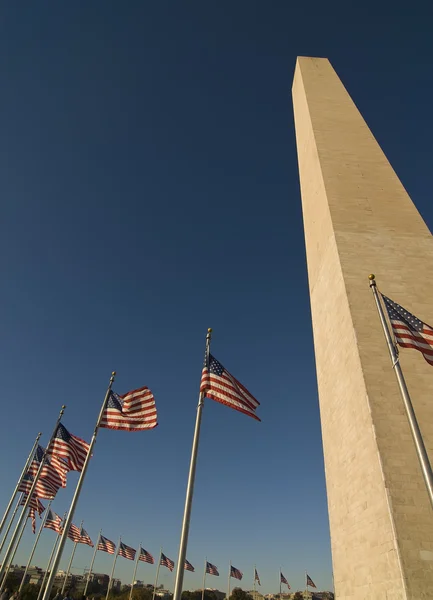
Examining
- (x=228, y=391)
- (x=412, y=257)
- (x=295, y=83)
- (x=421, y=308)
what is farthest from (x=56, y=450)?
(x=295, y=83)

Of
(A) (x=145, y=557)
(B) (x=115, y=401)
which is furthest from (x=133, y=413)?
(A) (x=145, y=557)

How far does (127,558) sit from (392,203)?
3620cm

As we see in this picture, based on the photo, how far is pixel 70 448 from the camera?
17.0 metres

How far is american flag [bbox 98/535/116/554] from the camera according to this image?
38016 millimetres

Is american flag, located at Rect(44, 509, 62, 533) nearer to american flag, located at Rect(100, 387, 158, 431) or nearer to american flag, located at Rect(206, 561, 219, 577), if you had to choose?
american flag, located at Rect(206, 561, 219, 577)

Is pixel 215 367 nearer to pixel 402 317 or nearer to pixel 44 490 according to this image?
pixel 402 317

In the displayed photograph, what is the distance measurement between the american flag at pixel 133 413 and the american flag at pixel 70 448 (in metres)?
3.80

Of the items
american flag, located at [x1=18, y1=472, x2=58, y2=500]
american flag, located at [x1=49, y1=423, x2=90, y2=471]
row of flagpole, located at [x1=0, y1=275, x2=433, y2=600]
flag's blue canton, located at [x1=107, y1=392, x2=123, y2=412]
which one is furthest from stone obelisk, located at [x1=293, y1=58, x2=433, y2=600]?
american flag, located at [x1=18, y1=472, x2=58, y2=500]

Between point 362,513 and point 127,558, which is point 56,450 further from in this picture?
point 127,558

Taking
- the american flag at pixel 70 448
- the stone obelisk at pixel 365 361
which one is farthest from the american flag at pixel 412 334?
the american flag at pixel 70 448

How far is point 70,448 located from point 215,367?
31.1 feet

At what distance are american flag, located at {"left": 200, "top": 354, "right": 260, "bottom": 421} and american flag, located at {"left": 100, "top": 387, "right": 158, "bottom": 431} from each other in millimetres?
2903

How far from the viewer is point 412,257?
1686cm

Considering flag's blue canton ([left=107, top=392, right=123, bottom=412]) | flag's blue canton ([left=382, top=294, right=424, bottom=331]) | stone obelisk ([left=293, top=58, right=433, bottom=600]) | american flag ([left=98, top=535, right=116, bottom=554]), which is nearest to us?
flag's blue canton ([left=382, top=294, right=424, bottom=331])
